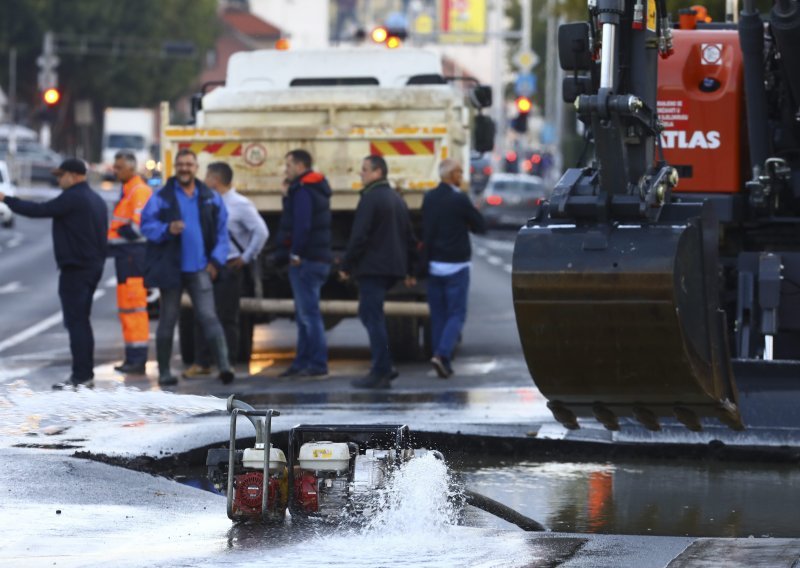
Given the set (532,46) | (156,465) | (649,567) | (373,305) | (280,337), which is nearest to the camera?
(649,567)

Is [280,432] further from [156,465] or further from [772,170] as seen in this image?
[772,170]

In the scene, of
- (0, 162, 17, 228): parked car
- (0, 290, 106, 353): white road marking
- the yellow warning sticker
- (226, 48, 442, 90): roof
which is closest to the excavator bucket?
the yellow warning sticker

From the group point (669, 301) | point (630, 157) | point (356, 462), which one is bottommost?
point (356, 462)

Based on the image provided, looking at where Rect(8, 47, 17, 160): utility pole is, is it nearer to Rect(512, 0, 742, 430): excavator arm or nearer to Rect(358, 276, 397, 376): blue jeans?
Rect(358, 276, 397, 376): blue jeans

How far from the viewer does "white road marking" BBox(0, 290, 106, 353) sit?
61.8ft

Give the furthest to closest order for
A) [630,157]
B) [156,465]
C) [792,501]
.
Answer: [156,465] → [792,501] → [630,157]

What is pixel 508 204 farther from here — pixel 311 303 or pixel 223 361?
pixel 223 361

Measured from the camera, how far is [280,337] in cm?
2022

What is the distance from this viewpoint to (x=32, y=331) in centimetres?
2033

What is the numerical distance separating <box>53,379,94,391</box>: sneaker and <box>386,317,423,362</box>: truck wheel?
3.04 m

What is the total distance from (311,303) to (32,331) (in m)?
5.82

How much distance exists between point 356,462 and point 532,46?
3680 inches

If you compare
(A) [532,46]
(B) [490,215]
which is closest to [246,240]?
(B) [490,215]

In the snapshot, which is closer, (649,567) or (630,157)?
(649,567)
